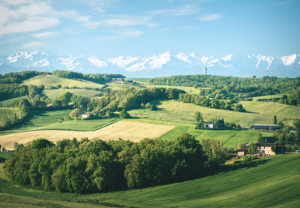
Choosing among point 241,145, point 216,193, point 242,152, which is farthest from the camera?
point 241,145

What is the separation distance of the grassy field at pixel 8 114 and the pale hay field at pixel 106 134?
1834 centimetres

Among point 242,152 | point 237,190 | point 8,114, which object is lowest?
point 237,190

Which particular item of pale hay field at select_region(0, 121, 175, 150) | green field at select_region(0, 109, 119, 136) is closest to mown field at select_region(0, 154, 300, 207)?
pale hay field at select_region(0, 121, 175, 150)

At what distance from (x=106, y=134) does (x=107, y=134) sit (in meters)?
0.34

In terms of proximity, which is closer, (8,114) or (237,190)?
(237,190)

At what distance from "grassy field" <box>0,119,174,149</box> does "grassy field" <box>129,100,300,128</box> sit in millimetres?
13465

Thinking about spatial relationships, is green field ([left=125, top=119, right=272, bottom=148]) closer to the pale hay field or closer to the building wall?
the pale hay field

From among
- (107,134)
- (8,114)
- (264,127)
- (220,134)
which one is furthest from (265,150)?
(8,114)

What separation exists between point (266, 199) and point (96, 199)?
25.5 meters

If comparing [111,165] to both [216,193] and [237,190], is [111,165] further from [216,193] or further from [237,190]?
[237,190]

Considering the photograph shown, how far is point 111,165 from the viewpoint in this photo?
176 ft

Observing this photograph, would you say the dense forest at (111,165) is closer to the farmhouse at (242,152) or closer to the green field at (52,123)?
the farmhouse at (242,152)

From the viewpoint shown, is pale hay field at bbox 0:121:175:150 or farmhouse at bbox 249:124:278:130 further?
farmhouse at bbox 249:124:278:130

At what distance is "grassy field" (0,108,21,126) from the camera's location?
107700mm
